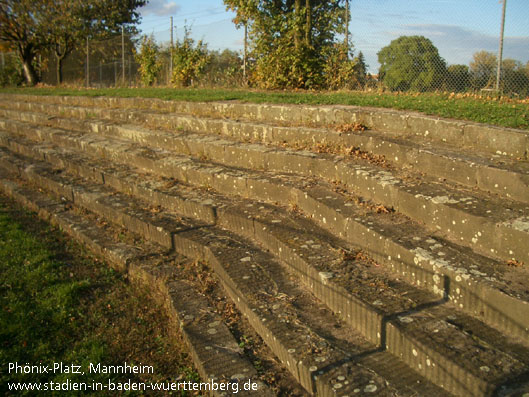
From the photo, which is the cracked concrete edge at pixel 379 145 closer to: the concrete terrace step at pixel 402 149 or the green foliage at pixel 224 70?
the concrete terrace step at pixel 402 149

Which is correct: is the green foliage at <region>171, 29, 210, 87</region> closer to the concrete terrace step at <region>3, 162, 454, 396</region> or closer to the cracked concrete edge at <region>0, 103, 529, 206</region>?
the cracked concrete edge at <region>0, 103, 529, 206</region>

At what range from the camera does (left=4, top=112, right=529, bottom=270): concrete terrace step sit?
2.77 metres

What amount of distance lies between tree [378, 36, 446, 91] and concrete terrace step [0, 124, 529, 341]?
4.29 meters

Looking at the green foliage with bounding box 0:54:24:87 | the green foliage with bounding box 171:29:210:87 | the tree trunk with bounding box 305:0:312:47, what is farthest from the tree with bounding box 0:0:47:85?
the tree trunk with bounding box 305:0:312:47

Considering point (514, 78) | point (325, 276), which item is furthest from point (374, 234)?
point (514, 78)

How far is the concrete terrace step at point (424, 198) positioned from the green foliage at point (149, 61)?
10087 millimetres

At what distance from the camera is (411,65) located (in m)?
8.00

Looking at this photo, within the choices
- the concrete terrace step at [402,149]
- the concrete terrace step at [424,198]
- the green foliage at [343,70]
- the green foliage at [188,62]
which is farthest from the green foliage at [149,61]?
the concrete terrace step at [424,198]

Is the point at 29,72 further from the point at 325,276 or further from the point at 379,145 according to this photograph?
the point at 325,276

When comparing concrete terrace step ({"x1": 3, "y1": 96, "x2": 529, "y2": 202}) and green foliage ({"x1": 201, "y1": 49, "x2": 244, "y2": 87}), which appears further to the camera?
green foliage ({"x1": 201, "y1": 49, "x2": 244, "y2": 87})

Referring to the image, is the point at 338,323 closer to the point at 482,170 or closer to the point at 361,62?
the point at 482,170

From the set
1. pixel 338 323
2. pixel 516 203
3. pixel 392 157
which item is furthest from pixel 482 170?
pixel 338 323

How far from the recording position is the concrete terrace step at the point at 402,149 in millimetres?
3305

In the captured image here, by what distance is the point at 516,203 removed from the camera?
10.2ft
